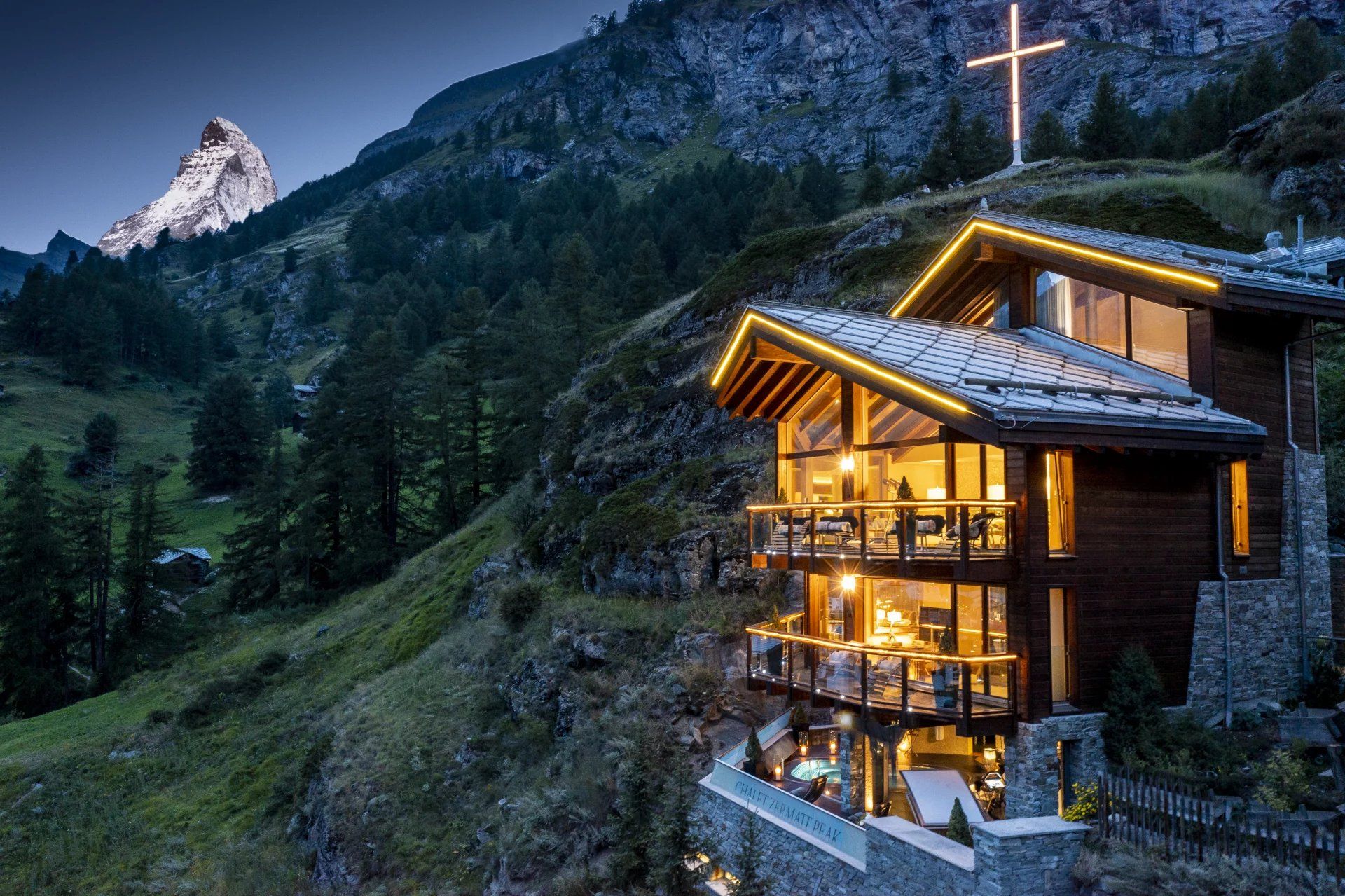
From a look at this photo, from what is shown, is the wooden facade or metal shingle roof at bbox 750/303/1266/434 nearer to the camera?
metal shingle roof at bbox 750/303/1266/434

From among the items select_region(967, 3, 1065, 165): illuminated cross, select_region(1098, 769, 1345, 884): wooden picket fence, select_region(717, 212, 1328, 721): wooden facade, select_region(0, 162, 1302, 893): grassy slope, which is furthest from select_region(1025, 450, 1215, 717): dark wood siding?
select_region(967, 3, 1065, 165): illuminated cross

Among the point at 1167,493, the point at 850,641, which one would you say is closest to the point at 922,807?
the point at 850,641

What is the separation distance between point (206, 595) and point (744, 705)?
4635cm

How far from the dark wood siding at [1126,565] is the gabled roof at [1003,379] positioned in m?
0.80

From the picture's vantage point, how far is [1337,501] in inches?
705

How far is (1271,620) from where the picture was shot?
14.8 metres

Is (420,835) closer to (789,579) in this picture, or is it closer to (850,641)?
(789,579)

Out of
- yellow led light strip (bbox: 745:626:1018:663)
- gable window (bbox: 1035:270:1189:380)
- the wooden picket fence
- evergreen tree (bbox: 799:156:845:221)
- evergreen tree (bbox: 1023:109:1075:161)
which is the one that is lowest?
the wooden picket fence

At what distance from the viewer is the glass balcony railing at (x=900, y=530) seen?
1264cm

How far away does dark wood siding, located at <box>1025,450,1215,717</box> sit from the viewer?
12.7 meters

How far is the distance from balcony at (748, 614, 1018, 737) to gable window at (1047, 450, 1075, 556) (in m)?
1.79

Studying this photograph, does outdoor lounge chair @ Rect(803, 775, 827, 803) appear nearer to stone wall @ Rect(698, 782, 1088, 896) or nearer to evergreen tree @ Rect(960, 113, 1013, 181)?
stone wall @ Rect(698, 782, 1088, 896)

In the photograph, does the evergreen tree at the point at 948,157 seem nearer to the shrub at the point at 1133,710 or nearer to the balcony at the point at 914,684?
the shrub at the point at 1133,710

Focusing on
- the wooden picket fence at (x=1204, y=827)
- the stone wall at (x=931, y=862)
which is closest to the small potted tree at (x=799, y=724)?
the stone wall at (x=931, y=862)
